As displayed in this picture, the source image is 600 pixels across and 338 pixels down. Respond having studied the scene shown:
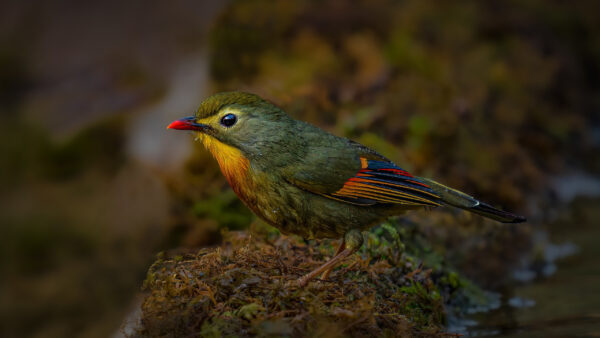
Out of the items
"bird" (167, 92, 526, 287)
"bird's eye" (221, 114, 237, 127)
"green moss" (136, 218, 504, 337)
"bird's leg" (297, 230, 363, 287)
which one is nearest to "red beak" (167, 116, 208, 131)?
A: "bird" (167, 92, 526, 287)

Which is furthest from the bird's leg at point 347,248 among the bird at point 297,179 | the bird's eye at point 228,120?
the bird's eye at point 228,120

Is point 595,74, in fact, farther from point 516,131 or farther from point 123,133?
point 123,133

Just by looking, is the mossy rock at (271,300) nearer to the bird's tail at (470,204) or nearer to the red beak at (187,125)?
the bird's tail at (470,204)

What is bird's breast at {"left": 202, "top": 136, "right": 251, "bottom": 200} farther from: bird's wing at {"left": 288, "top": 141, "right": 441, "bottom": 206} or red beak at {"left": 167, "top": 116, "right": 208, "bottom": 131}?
bird's wing at {"left": 288, "top": 141, "right": 441, "bottom": 206}

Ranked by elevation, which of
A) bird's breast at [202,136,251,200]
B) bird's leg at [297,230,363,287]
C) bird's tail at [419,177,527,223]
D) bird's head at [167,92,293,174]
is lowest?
bird's leg at [297,230,363,287]

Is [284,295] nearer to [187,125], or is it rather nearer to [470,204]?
[187,125]

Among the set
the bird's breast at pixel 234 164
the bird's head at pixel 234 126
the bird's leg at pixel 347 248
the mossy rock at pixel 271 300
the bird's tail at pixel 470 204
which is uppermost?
the bird's tail at pixel 470 204

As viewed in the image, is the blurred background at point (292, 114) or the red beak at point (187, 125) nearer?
the red beak at point (187, 125)

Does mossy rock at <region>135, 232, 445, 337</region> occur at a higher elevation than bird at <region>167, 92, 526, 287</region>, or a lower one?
lower
